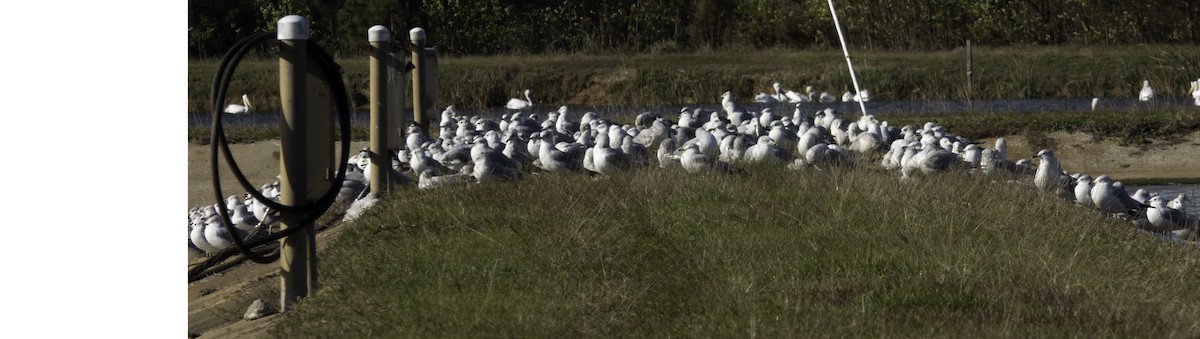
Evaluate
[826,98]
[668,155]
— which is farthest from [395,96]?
[826,98]

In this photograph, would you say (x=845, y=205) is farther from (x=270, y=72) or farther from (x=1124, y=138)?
(x=270, y=72)

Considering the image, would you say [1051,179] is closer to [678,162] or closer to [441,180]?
[678,162]

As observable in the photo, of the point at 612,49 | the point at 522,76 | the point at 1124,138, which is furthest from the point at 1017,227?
the point at 612,49

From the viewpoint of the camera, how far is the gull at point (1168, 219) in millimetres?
11922

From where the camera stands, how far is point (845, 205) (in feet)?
29.1

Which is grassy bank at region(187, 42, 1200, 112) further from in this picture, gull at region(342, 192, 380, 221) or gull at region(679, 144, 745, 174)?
gull at region(342, 192, 380, 221)

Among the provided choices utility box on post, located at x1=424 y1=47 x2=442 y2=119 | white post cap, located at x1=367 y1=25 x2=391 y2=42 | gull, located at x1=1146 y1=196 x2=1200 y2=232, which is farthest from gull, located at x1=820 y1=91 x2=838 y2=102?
white post cap, located at x1=367 y1=25 x2=391 y2=42

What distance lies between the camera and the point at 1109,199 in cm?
1188

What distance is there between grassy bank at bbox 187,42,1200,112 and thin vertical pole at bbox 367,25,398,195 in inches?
617

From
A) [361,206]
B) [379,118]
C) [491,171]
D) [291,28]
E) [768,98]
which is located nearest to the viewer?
[291,28]

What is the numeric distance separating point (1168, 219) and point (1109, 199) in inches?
19.9

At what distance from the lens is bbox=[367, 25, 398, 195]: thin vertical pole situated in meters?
10.2

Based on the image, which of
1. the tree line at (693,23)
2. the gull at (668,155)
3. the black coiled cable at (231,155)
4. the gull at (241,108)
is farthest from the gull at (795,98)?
the black coiled cable at (231,155)

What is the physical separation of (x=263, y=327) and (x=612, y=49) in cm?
2718
